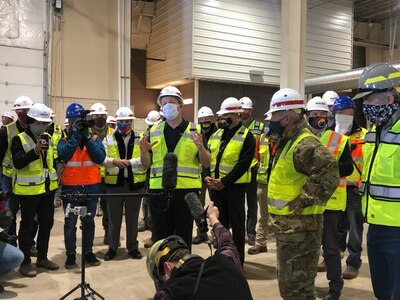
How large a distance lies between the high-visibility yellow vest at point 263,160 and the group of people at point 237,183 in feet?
0.06

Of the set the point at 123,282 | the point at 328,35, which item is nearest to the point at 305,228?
the point at 123,282

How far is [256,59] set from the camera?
38.4 feet

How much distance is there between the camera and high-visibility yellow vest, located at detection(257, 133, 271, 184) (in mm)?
5234

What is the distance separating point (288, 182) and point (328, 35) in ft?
37.6

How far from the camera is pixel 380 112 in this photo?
2453mm

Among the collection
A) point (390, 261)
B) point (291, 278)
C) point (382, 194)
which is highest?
point (382, 194)

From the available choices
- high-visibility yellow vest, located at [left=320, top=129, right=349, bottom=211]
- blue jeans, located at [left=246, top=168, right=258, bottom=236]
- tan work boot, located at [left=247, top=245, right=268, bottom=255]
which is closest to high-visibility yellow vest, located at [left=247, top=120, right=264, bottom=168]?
blue jeans, located at [left=246, top=168, right=258, bottom=236]

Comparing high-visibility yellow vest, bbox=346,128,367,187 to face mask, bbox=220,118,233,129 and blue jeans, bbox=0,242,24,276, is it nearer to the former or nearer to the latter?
face mask, bbox=220,118,233,129

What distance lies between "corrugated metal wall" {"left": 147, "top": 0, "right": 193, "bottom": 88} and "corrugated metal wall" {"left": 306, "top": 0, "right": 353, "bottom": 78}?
413 centimetres

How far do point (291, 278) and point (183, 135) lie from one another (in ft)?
4.98

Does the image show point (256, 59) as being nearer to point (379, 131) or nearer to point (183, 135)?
point (183, 135)

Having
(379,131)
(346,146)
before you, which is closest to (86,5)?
(346,146)

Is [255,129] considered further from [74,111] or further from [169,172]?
[169,172]

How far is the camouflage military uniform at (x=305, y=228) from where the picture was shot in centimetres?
259
